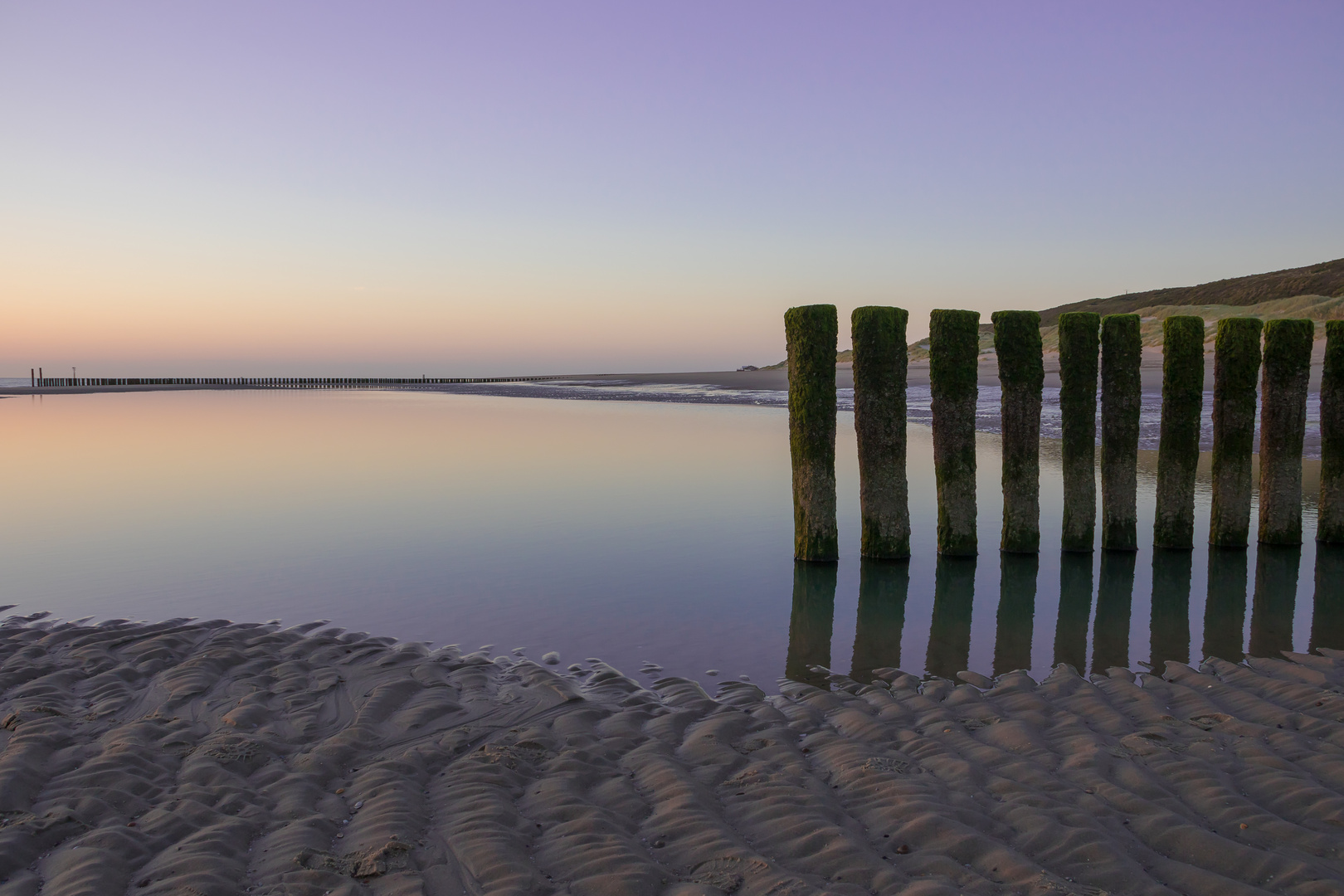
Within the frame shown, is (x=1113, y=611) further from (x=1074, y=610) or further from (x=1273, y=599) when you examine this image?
(x=1273, y=599)

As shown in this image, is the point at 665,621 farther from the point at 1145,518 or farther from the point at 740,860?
the point at 1145,518

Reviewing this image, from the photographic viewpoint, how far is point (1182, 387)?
959 centimetres

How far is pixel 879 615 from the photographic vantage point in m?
7.91

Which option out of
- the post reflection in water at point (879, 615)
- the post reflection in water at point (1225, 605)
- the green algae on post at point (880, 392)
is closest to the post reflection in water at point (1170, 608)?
the post reflection in water at point (1225, 605)

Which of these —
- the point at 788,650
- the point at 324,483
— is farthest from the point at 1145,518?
the point at 324,483

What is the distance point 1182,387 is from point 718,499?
6.88 meters

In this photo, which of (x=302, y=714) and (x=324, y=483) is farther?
(x=324, y=483)

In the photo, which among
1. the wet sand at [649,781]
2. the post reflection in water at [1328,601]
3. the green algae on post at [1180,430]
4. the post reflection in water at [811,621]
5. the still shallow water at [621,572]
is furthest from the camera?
the green algae on post at [1180,430]

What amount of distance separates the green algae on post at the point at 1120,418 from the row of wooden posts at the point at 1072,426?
2 centimetres

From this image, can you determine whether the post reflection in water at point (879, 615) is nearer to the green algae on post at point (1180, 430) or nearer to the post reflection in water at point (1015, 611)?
the post reflection in water at point (1015, 611)

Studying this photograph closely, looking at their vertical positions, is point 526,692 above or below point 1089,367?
below

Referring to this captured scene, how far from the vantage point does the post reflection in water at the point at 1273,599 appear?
22.7 ft

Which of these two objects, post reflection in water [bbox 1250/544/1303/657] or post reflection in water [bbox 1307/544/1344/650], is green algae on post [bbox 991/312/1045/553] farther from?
post reflection in water [bbox 1307/544/1344/650]

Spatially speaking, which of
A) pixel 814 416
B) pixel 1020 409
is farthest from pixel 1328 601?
pixel 814 416
